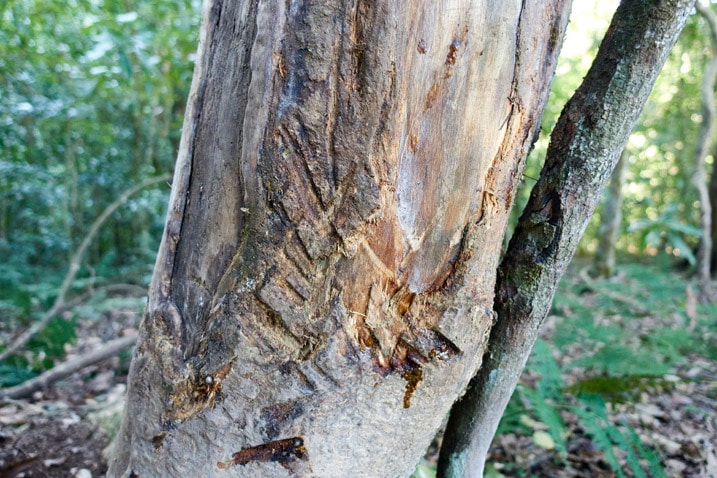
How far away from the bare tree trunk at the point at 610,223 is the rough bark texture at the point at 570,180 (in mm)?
5292

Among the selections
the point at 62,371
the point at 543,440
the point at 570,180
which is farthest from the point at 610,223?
the point at 62,371

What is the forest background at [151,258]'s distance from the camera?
1.87 m

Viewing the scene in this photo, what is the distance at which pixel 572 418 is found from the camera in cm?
224

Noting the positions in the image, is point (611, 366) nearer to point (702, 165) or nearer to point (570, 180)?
point (570, 180)

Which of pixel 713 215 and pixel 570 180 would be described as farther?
pixel 713 215

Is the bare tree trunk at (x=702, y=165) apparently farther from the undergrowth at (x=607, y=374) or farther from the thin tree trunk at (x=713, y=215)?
the thin tree trunk at (x=713, y=215)

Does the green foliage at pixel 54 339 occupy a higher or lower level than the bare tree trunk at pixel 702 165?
lower

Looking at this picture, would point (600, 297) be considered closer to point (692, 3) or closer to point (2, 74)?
point (692, 3)

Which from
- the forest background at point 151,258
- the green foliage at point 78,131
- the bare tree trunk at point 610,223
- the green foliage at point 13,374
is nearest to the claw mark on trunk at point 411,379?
the forest background at point 151,258

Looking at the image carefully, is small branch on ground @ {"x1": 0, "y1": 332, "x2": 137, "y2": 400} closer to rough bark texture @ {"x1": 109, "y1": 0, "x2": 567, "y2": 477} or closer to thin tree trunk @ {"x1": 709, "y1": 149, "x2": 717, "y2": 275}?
rough bark texture @ {"x1": 109, "y1": 0, "x2": 567, "y2": 477}

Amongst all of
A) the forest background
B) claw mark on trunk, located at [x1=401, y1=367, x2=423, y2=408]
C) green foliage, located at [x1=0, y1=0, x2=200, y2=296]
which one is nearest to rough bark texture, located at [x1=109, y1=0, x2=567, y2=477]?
claw mark on trunk, located at [x1=401, y1=367, x2=423, y2=408]

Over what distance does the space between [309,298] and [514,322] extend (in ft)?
1.65

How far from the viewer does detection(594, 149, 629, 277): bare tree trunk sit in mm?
5543

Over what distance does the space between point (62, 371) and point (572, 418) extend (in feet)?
8.57
